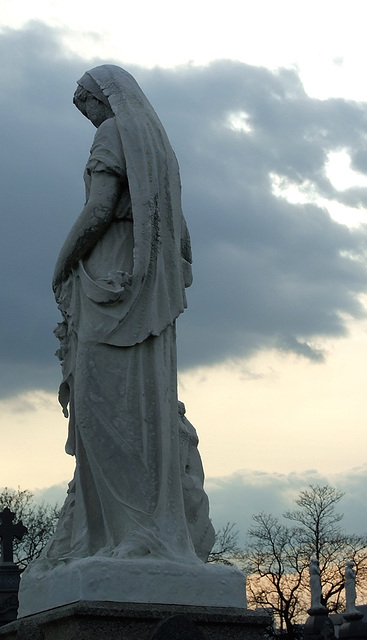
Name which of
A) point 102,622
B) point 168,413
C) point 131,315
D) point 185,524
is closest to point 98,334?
point 131,315

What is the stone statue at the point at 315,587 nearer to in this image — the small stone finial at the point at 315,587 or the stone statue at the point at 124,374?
the small stone finial at the point at 315,587

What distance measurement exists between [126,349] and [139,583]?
62.2 inches

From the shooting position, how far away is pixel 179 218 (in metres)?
7.59

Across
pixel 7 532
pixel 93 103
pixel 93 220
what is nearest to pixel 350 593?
pixel 7 532

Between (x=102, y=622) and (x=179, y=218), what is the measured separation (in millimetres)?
2965

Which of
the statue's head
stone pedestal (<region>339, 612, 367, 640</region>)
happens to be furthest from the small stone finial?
the statue's head

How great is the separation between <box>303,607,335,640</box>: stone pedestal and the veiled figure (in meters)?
25.8

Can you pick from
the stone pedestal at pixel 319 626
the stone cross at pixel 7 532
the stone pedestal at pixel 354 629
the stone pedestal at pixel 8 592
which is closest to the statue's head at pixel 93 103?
the stone pedestal at pixel 8 592

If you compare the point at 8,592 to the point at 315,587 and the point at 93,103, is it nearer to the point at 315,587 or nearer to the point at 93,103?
the point at 315,587

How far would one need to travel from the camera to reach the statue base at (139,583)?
20.5ft

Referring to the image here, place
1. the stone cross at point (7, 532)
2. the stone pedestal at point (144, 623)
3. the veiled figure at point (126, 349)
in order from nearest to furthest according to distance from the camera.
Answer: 1. the stone pedestal at point (144, 623)
2. the veiled figure at point (126, 349)
3. the stone cross at point (7, 532)

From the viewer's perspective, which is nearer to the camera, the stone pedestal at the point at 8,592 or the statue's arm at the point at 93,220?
the statue's arm at the point at 93,220

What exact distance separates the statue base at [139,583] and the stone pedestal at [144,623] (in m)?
0.10

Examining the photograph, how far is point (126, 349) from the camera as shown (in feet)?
23.1
